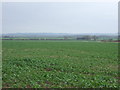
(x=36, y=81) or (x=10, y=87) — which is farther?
(x=36, y=81)

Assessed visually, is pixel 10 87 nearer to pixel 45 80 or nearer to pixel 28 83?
pixel 28 83

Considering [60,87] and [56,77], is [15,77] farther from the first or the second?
[60,87]

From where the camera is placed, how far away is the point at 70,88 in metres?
8.16

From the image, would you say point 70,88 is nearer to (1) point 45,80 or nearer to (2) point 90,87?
(2) point 90,87

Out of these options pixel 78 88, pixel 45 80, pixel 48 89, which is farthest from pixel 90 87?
pixel 45 80

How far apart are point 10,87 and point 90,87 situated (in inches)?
146

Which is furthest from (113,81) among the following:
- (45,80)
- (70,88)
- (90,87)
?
(45,80)

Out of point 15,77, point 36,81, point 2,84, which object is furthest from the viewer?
point 15,77

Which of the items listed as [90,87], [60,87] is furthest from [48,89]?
[90,87]

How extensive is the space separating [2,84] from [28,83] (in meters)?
1.25

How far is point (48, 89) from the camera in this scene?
7980 mm

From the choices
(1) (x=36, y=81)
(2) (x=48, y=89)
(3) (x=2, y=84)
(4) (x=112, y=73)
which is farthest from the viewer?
(4) (x=112, y=73)

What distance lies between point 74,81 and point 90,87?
1.21 metres

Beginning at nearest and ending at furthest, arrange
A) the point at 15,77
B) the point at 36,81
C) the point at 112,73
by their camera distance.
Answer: the point at 36,81 → the point at 15,77 → the point at 112,73
